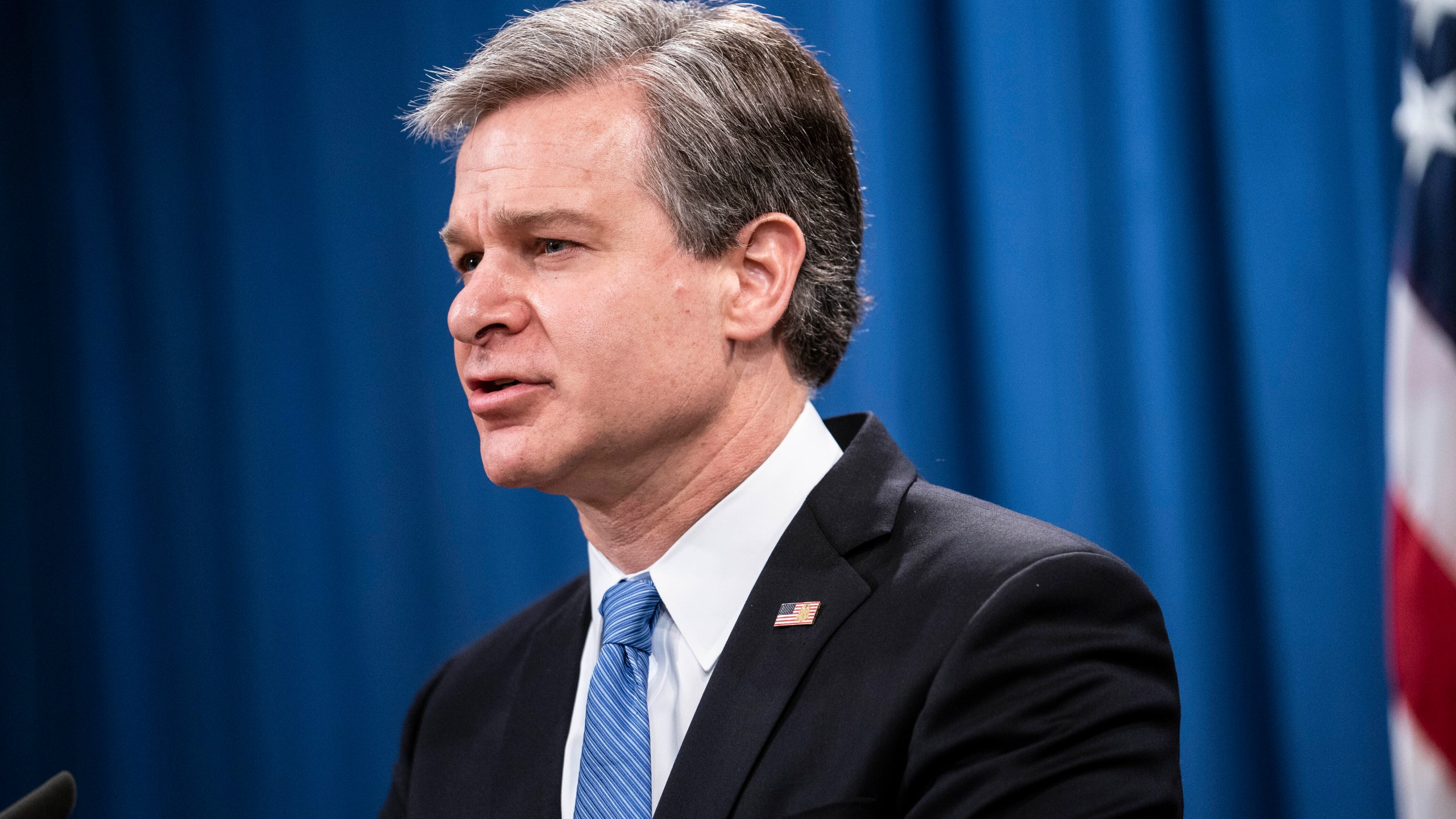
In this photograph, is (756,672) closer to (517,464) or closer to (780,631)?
(780,631)

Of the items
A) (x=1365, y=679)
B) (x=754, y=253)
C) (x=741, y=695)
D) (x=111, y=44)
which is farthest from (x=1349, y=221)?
(x=111, y=44)

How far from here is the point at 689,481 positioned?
1705 millimetres

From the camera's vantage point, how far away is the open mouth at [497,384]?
64.6 inches

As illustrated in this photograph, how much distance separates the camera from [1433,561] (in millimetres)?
1752

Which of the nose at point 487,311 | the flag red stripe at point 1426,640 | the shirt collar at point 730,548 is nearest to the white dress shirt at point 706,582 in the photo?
the shirt collar at point 730,548

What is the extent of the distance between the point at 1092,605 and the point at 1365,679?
1338 millimetres

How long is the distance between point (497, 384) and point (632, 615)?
0.35 m

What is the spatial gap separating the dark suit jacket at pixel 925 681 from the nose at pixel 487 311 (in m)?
0.44

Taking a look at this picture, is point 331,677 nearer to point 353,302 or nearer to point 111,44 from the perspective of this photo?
point 353,302

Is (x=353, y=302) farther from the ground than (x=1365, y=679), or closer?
farther from the ground

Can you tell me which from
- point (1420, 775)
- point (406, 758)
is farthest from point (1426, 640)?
point (406, 758)

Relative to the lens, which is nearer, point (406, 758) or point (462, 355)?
point (462, 355)

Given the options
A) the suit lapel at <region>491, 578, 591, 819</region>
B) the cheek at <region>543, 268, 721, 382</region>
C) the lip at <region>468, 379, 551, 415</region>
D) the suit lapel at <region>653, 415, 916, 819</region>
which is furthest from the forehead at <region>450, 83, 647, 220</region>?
the suit lapel at <region>491, 578, 591, 819</region>

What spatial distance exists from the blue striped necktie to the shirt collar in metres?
0.04
